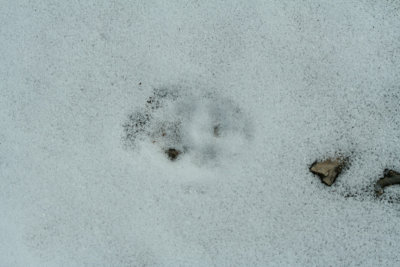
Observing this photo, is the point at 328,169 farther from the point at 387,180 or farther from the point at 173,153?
the point at 173,153

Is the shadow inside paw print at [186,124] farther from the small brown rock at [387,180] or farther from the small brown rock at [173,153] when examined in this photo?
the small brown rock at [387,180]

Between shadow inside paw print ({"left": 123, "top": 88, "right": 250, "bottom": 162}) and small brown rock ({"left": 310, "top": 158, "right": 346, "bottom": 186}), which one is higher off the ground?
shadow inside paw print ({"left": 123, "top": 88, "right": 250, "bottom": 162})

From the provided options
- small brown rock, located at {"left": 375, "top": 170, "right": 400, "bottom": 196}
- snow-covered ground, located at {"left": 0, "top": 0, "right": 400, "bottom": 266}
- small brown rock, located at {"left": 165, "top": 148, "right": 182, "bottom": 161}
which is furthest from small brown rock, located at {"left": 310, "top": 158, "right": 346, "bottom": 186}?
small brown rock, located at {"left": 165, "top": 148, "right": 182, "bottom": 161}

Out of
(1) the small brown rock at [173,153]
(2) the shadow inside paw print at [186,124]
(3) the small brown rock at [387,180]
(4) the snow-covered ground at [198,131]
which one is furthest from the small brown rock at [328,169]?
(1) the small brown rock at [173,153]

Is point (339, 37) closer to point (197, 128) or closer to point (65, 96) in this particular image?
point (197, 128)

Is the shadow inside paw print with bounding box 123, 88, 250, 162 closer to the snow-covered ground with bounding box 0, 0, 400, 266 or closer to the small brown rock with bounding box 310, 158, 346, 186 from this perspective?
the snow-covered ground with bounding box 0, 0, 400, 266
